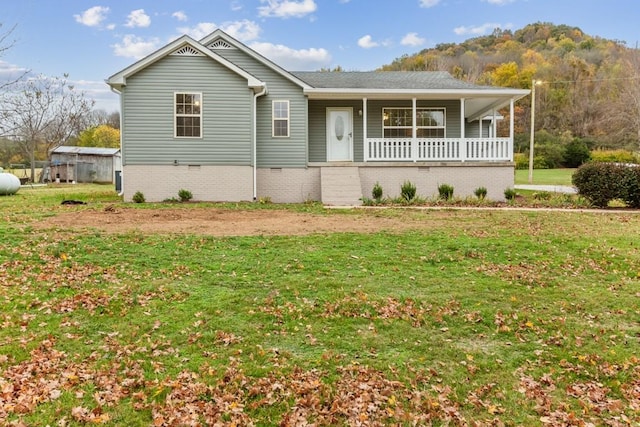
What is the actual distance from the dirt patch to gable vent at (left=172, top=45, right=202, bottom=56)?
5.28 m

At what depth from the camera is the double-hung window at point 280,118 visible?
15.4 m

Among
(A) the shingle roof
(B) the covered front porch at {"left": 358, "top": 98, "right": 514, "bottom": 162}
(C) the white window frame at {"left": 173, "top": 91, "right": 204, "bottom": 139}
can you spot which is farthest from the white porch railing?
(C) the white window frame at {"left": 173, "top": 91, "right": 204, "bottom": 139}

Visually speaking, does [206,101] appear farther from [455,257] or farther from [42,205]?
[455,257]

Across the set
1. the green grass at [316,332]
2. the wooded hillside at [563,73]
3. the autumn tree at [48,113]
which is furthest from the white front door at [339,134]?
the wooded hillside at [563,73]

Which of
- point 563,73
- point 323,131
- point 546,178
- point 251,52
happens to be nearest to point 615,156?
point 546,178

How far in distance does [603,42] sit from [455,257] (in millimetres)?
60421

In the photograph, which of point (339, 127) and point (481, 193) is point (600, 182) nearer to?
point (481, 193)

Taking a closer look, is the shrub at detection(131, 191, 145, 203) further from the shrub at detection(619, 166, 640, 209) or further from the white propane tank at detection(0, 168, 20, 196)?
the shrub at detection(619, 166, 640, 209)

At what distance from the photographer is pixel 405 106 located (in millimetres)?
16938

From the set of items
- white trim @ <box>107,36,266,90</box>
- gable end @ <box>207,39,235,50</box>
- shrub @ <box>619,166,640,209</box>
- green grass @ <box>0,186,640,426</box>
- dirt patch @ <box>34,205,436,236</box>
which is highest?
gable end @ <box>207,39,235,50</box>

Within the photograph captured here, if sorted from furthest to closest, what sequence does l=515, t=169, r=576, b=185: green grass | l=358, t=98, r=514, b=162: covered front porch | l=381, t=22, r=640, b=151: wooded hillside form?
1. l=381, t=22, r=640, b=151: wooded hillside
2. l=515, t=169, r=576, b=185: green grass
3. l=358, t=98, r=514, b=162: covered front porch

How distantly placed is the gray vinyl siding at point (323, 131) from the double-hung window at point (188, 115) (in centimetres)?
410

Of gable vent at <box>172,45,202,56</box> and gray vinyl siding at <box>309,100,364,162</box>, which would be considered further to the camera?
gray vinyl siding at <box>309,100,364,162</box>

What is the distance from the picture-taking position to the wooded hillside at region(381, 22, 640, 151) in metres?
41.0
